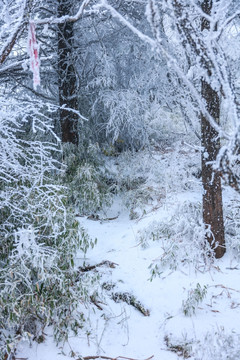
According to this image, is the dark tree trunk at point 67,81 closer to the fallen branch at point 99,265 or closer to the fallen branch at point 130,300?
the fallen branch at point 99,265

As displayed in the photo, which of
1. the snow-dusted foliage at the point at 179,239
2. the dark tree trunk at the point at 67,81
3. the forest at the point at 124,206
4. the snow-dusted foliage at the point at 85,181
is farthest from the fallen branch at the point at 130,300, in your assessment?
the dark tree trunk at the point at 67,81

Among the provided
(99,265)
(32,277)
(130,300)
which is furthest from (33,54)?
(99,265)

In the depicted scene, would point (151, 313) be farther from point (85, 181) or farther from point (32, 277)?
point (85, 181)

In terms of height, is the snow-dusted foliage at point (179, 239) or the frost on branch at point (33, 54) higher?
the frost on branch at point (33, 54)

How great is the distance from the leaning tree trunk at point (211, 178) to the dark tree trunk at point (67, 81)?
10.9ft

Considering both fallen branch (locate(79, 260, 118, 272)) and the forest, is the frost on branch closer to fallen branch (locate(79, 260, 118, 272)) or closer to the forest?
the forest

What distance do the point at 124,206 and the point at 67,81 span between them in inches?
108

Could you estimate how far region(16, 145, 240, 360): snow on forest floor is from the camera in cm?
303

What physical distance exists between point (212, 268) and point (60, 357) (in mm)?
2097

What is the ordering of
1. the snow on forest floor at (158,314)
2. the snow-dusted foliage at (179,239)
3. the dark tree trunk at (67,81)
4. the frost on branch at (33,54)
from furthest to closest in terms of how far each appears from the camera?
the dark tree trunk at (67,81), the snow-dusted foliage at (179,239), the snow on forest floor at (158,314), the frost on branch at (33,54)

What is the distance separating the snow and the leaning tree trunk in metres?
0.32

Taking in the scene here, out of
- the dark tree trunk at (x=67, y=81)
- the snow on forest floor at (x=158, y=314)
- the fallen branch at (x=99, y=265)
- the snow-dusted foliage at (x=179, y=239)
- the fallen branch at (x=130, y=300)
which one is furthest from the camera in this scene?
the dark tree trunk at (x=67, y=81)

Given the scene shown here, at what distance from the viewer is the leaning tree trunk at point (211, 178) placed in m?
3.72

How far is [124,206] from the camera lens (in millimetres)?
6367
